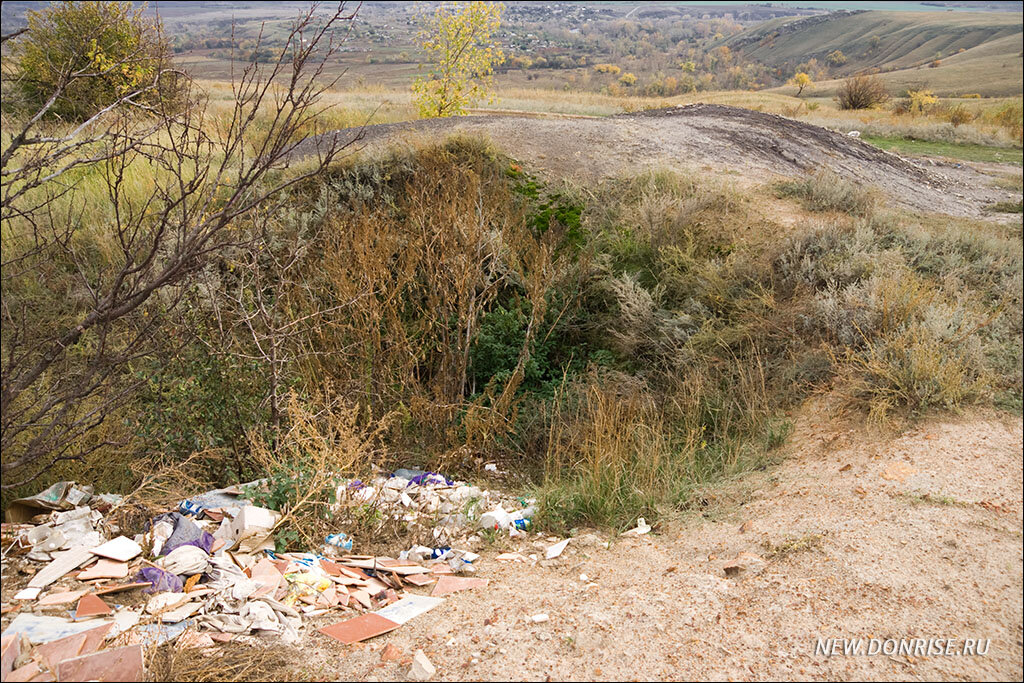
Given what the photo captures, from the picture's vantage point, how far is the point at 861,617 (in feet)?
9.01

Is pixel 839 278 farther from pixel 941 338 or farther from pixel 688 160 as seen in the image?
pixel 688 160

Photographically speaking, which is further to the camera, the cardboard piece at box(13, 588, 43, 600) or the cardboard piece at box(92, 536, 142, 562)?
the cardboard piece at box(92, 536, 142, 562)

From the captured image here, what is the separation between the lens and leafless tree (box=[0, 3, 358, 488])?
2.97 m

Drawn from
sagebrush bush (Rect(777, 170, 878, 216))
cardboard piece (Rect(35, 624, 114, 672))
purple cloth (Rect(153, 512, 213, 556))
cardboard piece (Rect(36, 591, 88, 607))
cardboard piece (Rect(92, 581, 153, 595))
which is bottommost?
purple cloth (Rect(153, 512, 213, 556))

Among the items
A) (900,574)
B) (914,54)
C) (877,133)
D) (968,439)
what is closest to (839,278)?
(968,439)

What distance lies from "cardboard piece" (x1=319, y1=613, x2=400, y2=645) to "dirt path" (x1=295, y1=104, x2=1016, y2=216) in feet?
21.5

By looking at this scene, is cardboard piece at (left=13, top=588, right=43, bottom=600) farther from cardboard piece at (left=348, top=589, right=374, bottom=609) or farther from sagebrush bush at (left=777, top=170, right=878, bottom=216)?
sagebrush bush at (left=777, top=170, right=878, bottom=216)

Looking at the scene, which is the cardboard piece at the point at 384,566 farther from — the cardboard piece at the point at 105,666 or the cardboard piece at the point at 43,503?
the cardboard piece at the point at 43,503

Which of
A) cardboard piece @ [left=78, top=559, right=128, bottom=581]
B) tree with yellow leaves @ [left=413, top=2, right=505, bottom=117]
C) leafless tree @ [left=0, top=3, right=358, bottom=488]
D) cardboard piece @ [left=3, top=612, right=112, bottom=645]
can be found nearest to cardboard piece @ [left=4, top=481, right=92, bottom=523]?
leafless tree @ [left=0, top=3, right=358, bottom=488]

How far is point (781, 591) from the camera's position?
2.96m

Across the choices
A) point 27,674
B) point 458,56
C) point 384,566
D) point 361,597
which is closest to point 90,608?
point 27,674

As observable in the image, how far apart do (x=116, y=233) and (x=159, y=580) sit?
3.68 meters

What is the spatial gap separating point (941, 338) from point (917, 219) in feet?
12.0

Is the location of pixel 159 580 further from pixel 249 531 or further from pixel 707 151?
pixel 707 151
